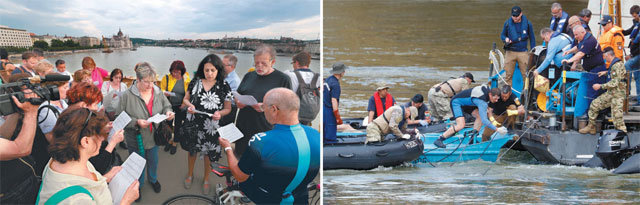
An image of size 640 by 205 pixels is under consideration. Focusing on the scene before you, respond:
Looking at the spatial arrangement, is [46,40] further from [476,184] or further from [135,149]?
[476,184]

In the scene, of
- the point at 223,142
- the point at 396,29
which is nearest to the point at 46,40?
the point at 223,142

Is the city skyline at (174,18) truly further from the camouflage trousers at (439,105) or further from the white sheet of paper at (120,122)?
the camouflage trousers at (439,105)

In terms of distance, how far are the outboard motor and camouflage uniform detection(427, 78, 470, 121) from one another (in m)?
1.70

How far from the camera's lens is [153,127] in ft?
12.7

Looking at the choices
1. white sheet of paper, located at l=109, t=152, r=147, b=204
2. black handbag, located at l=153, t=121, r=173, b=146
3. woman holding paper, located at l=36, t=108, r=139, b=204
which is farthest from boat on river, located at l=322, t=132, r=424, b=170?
woman holding paper, located at l=36, t=108, r=139, b=204

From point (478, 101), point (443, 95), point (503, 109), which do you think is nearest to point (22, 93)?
point (478, 101)

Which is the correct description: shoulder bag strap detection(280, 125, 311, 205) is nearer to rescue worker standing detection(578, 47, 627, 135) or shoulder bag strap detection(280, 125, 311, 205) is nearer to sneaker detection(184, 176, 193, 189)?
sneaker detection(184, 176, 193, 189)

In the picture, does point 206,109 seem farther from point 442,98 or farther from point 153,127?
point 442,98

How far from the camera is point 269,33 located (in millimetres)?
3951

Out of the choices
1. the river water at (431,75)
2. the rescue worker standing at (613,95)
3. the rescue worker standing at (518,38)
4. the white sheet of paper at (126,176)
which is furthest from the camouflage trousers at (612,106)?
the white sheet of paper at (126,176)

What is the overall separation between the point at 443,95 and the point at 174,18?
15.5 feet

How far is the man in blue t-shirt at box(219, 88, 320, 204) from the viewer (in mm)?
3770

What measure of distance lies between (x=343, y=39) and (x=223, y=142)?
16.4m

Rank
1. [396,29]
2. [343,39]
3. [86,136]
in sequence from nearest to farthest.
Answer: [86,136]
[343,39]
[396,29]
